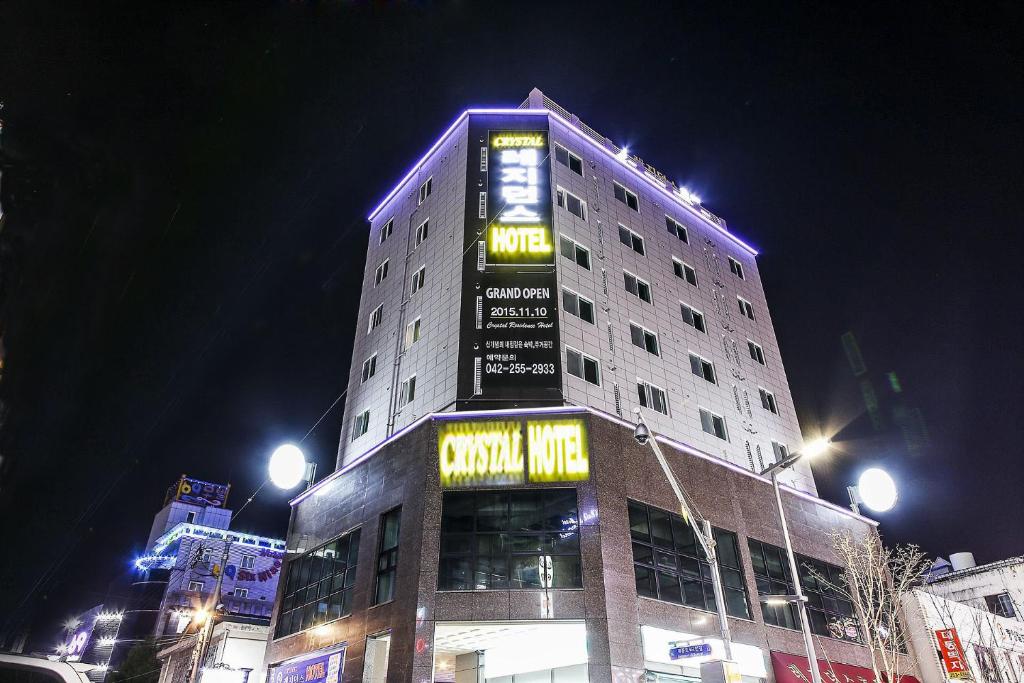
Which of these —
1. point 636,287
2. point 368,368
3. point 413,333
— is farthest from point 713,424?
point 368,368

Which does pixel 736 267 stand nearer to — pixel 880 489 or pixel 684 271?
pixel 684 271

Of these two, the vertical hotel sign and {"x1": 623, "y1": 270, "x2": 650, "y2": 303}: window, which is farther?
{"x1": 623, "y1": 270, "x2": 650, "y2": 303}: window

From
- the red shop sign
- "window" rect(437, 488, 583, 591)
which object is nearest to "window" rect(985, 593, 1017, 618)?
the red shop sign

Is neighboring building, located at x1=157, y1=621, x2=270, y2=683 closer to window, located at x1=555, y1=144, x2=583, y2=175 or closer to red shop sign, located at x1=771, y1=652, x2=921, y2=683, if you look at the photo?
red shop sign, located at x1=771, y1=652, x2=921, y2=683

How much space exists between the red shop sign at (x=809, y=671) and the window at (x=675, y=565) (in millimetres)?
2242

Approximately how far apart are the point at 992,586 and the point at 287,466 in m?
52.3

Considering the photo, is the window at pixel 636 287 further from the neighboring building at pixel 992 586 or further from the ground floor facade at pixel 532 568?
the neighboring building at pixel 992 586

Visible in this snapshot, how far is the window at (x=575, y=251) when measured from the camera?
103 ft

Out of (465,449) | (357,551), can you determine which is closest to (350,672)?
(357,551)

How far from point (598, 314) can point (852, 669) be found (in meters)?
20.3

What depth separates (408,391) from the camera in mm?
30234

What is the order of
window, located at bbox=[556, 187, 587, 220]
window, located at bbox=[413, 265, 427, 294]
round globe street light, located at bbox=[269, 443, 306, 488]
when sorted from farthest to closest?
window, located at bbox=[413, 265, 427, 294] < window, located at bbox=[556, 187, 587, 220] < round globe street light, located at bbox=[269, 443, 306, 488]

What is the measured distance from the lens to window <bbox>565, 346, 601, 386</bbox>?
27.7m

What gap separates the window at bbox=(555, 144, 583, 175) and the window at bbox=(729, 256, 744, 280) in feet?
45.3
